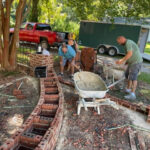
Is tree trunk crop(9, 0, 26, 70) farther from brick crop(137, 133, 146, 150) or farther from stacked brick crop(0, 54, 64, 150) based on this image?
brick crop(137, 133, 146, 150)

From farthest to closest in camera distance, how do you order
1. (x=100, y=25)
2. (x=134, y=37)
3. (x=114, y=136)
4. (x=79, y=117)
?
(x=100, y=25)
(x=134, y=37)
(x=79, y=117)
(x=114, y=136)

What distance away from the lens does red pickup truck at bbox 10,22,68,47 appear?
1045 centimetres

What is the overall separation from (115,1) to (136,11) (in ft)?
3.45

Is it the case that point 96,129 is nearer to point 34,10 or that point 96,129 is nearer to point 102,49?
point 102,49

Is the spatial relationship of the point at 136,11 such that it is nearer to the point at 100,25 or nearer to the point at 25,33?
the point at 100,25

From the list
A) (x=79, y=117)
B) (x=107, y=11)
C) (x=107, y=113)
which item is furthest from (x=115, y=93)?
(x=107, y=11)

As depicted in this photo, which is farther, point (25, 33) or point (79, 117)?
point (25, 33)

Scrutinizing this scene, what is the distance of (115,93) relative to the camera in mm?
5234

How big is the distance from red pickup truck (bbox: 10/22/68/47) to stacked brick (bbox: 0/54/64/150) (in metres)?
6.57

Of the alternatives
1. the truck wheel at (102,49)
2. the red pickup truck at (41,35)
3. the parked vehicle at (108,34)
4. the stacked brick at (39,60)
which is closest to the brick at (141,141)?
the stacked brick at (39,60)

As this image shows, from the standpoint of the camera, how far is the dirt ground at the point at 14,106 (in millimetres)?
3260

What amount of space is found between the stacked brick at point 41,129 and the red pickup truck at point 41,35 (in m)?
6.57

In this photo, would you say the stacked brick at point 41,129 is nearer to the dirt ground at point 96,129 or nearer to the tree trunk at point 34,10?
the dirt ground at point 96,129

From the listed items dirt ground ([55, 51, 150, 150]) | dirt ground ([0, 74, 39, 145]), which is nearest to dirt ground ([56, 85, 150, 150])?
Result: dirt ground ([55, 51, 150, 150])
